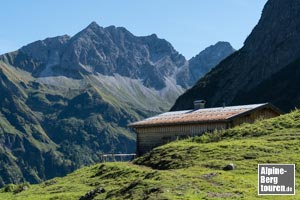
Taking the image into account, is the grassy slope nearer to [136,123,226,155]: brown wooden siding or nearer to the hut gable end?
the hut gable end

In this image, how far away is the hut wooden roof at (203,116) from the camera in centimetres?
5769

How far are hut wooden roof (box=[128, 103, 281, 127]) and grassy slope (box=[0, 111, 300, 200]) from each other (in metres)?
5.88

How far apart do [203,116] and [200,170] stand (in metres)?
23.2

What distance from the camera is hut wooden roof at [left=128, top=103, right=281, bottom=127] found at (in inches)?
2271

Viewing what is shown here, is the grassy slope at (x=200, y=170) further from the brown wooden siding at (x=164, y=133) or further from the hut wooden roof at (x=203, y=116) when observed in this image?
the brown wooden siding at (x=164, y=133)

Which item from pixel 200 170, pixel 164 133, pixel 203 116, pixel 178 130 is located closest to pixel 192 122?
pixel 203 116

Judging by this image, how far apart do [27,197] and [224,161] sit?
1682 cm

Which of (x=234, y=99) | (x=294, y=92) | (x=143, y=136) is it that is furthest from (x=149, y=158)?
(x=234, y=99)

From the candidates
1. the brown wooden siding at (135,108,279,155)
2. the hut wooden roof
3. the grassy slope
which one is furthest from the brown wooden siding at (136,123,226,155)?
the grassy slope

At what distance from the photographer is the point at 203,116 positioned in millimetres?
59969

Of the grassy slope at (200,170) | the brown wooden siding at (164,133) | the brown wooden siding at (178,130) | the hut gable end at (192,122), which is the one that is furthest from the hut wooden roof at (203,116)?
the grassy slope at (200,170)

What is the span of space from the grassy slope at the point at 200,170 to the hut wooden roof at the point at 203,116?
19.3 feet

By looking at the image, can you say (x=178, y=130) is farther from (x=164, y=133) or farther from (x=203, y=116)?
(x=203, y=116)

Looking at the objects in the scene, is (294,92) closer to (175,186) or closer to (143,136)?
(143,136)
